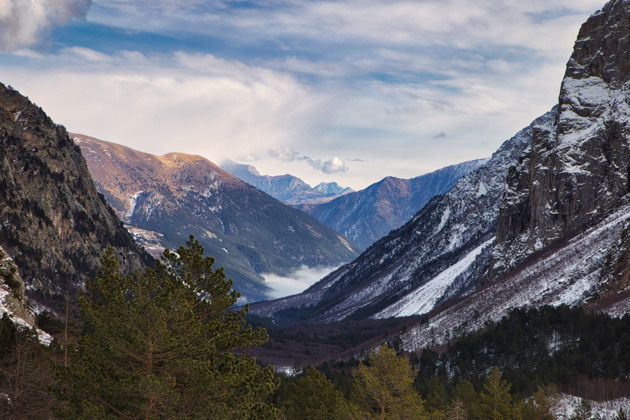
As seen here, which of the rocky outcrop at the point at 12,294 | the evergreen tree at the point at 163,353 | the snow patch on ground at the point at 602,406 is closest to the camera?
the evergreen tree at the point at 163,353

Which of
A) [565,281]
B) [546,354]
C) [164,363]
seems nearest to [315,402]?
[164,363]

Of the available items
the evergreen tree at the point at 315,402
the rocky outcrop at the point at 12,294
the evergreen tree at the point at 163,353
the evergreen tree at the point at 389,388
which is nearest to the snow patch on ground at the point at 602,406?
the evergreen tree at the point at 315,402

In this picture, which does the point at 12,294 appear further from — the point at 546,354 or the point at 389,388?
the point at 546,354

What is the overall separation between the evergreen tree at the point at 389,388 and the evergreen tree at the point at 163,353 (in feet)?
41.3

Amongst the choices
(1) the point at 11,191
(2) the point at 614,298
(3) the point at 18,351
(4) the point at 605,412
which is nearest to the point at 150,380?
(3) the point at 18,351

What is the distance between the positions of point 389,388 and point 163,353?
20914 mm

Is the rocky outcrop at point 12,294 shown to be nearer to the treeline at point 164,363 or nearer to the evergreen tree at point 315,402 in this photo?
the treeline at point 164,363

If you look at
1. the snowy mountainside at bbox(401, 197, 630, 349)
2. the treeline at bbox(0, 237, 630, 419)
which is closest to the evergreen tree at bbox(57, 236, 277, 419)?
the treeline at bbox(0, 237, 630, 419)

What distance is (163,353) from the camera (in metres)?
27.7

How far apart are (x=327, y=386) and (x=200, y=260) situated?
25.5 m

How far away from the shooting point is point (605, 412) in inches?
3661

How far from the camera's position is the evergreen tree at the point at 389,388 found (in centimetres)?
4222

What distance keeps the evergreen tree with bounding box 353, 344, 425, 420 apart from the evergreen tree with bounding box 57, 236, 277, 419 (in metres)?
12.6

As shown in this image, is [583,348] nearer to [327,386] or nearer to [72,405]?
[327,386]
